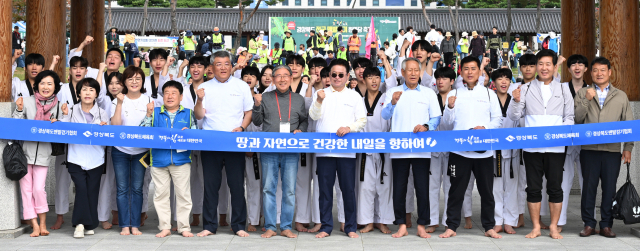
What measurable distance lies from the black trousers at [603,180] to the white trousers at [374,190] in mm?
2013

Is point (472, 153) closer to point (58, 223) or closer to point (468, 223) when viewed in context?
point (468, 223)

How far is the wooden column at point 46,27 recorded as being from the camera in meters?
8.10

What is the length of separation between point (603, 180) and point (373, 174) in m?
2.36

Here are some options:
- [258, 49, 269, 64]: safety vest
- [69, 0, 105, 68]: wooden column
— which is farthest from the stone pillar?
[258, 49, 269, 64]: safety vest

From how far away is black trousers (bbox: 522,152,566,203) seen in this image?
21.9ft

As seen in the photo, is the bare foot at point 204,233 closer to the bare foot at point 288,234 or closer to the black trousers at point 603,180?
the bare foot at point 288,234

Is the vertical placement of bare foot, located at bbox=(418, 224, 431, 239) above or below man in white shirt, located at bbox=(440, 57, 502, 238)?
below

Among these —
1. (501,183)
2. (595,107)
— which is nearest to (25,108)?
(501,183)

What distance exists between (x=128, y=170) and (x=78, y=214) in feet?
2.16

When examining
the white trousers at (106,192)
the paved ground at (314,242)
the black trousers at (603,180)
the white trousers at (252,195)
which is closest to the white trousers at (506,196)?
the paved ground at (314,242)

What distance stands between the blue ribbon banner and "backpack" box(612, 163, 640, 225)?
0.51 metres

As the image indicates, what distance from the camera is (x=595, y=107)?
6.71 m

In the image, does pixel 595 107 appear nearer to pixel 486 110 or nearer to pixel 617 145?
pixel 617 145

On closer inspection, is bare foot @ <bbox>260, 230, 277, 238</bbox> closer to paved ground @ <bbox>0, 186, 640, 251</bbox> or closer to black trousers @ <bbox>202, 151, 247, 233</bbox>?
paved ground @ <bbox>0, 186, 640, 251</bbox>
